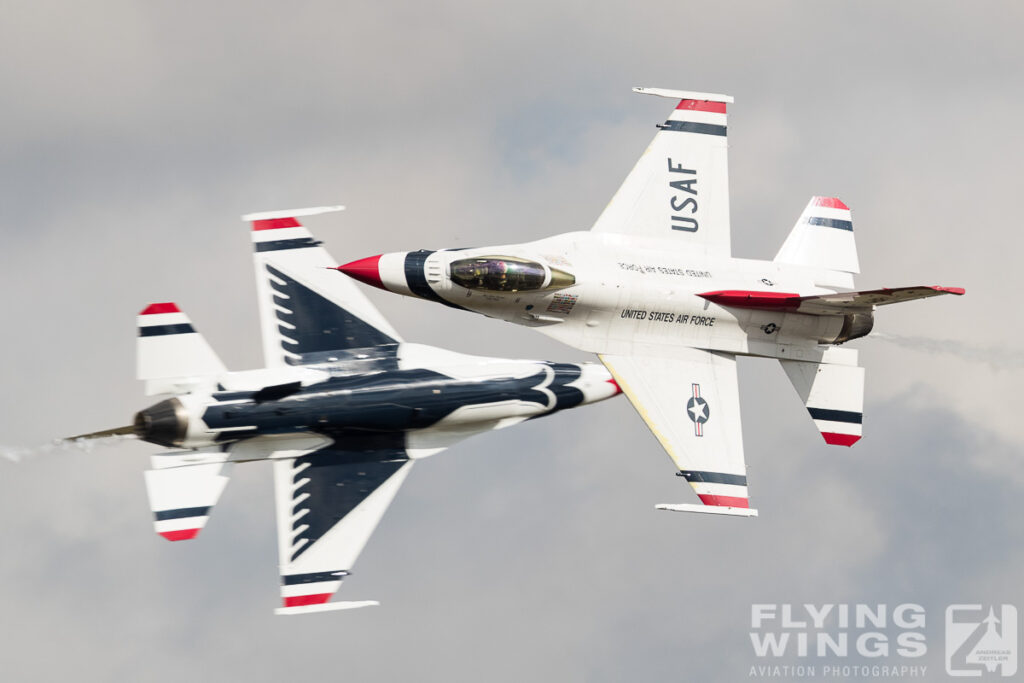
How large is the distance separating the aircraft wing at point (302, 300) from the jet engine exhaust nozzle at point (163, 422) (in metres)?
2.59

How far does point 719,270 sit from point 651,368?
275cm

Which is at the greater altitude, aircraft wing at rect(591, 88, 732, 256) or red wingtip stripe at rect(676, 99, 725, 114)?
red wingtip stripe at rect(676, 99, 725, 114)

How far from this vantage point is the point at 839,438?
47.0 metres

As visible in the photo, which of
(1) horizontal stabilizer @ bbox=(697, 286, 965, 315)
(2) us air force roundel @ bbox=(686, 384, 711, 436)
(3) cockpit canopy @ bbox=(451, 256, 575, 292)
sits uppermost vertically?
(3) cockpit canopy @ bbox=(451, 256, 575, 292)

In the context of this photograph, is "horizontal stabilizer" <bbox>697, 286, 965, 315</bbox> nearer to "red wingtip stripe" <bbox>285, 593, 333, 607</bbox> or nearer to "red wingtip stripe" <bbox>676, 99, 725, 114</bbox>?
"red wingtip stripe" <bbox>676, 99, 725, 114</bbox>

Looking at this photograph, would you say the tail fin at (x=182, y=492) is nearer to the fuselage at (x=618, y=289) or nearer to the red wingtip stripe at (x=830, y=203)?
the fuselage at (x=618, y=289)

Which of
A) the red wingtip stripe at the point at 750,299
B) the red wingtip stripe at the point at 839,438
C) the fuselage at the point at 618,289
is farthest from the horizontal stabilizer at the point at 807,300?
the red wingtip stripe at the point at 839,438

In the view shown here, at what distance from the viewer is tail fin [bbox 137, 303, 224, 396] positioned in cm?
4194

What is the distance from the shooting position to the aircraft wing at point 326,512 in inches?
1676

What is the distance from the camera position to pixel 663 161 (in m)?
47.4

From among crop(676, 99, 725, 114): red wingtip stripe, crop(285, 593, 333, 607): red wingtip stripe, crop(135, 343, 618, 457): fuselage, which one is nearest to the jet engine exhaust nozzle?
crop(135, 343, 618, 457): fuselage

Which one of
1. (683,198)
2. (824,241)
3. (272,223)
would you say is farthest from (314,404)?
(824,241)

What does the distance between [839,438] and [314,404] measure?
12.4m

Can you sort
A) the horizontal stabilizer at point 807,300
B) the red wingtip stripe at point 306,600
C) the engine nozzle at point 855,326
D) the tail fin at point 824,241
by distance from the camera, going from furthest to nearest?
1. the tail fin at point 824,241
2. the engine nozzle at point 855,326
3. the horizontal stabilizer at point 807,300
4. the red wingtip stripe at point 306,600
